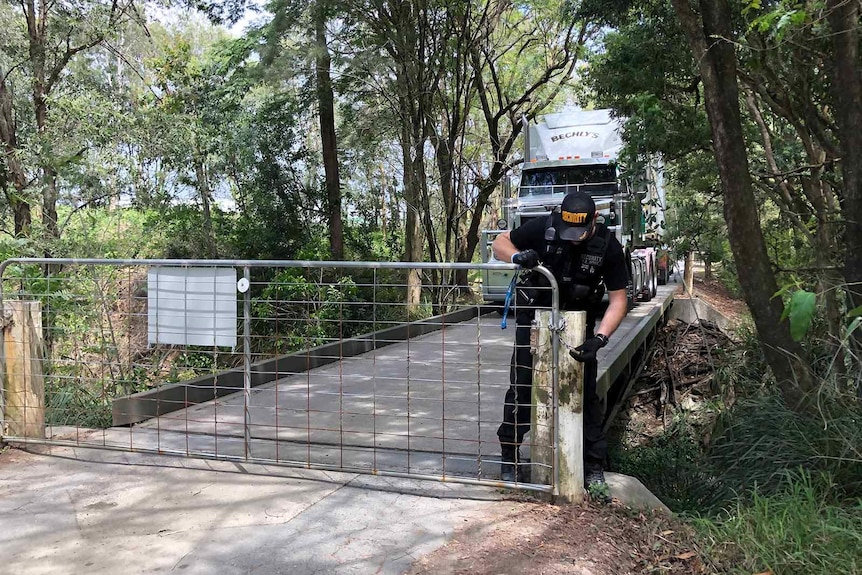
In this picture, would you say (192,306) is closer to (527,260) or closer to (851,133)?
(527,260)

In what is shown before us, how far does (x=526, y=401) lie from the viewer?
4145 millimetres

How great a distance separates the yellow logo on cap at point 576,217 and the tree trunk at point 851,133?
243 centimetres

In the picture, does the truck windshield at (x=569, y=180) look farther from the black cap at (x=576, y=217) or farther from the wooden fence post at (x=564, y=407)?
the wooden fence post at (x=564, y=407)

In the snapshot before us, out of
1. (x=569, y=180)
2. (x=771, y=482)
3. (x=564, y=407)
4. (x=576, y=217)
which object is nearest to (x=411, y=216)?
(x=569, y=180)

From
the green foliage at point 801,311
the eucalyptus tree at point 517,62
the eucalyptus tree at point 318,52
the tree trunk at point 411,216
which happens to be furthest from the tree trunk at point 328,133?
the green foliage at point 801,311

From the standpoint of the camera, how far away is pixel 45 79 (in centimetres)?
1079

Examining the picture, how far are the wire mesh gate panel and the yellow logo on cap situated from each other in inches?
24.5

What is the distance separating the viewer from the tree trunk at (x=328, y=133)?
45.2 ft

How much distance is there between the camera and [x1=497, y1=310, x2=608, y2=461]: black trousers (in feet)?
12.9

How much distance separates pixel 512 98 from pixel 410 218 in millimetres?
6924

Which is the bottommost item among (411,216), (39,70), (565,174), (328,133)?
(411,216)

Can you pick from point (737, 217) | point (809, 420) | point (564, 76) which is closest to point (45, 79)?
point (737, 217)

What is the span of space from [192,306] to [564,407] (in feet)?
8.91

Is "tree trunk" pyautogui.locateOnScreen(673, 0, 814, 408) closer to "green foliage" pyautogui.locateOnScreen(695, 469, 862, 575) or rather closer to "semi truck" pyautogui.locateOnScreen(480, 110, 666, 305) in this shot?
"green foliage" pyautogui.locateOnScreen(695, 469, 862, 575)
